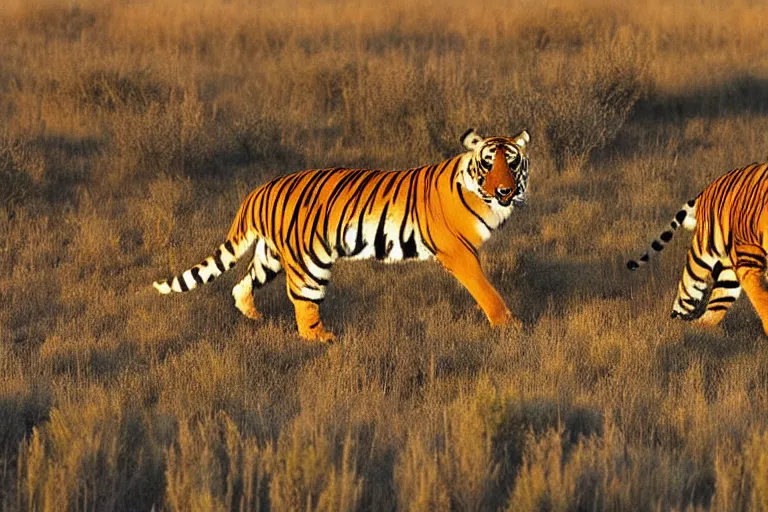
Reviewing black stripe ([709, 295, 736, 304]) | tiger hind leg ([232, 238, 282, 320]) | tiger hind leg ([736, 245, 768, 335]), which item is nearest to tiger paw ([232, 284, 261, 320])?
tiger hind leg ([232, 238, 282, 320])

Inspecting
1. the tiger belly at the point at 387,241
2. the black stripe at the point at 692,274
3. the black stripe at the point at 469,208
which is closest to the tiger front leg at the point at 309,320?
the tiger belly at the point at 387,241

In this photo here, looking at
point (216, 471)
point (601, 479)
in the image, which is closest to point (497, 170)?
point (601, 479)

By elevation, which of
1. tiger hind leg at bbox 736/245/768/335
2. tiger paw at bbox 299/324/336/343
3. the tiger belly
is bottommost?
tiger paw at bbox 299/324/336/343

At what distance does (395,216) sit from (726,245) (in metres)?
1.83

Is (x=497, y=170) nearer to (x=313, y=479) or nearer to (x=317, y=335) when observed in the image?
(x=317, y=335)

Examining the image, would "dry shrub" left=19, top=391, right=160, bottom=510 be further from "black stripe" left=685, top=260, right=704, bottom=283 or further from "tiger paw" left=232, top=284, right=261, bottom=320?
"black stripe" left=685, top=260, right=704, bottom=283

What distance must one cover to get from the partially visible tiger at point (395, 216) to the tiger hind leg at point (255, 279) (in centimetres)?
13

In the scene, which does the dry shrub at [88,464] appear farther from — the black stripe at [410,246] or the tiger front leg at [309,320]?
Result: the black stripe at [410,246]

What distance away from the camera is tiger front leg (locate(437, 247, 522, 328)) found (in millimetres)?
6996

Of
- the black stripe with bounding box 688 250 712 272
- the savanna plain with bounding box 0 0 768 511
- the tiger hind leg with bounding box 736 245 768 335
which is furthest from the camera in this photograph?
the black stripe with bounding box 688 250 712 272

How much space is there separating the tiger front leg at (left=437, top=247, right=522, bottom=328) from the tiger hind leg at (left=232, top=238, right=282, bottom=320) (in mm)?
1100

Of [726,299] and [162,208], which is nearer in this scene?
[726,299]

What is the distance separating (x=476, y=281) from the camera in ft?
22.9

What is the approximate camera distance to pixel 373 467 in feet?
16.2
